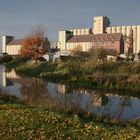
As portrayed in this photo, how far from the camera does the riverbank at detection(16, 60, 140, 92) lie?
34.9m

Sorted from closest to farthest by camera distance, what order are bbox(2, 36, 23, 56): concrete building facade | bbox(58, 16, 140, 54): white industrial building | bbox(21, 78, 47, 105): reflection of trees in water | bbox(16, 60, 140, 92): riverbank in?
bbox(21, 78, 47, 105): reflection of trees in water → bbox(16, 60, 140, 92): riverbank → bbox(58, 16, 140, 54): white industrial building → bbox(2, 36, 23, 56): concrete building facade

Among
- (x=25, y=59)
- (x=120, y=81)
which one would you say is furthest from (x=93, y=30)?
(x=120, y=81)

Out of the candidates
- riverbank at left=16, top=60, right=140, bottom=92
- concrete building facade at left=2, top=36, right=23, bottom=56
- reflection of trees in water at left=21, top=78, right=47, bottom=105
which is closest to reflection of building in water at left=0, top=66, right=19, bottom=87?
riverbank at left=16, top=60, right=140, bottom=92

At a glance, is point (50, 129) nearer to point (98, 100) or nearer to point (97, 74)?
point (98, 100)

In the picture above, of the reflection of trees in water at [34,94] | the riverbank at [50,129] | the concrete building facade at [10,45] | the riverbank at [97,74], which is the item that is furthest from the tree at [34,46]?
the concrete building facade at [10,45]

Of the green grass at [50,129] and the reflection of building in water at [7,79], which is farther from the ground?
the green grass at [50,129]

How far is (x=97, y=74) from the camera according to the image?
3856 centimetres

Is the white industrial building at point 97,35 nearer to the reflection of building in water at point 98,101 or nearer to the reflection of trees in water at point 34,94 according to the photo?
the reflection of trees in water at point 34,94

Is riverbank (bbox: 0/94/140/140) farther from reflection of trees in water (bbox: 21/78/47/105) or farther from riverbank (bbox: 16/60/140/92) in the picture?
riverbank (bbox: 16/60/140/92)

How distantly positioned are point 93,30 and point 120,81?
135m

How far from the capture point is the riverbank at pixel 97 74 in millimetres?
34938

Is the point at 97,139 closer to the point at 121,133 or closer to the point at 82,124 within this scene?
the point at 121,133

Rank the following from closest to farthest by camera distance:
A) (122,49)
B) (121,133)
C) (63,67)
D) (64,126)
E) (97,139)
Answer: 1. (97,139)
2. (121,133)
3. (64,126)
4. (63,67)
5. (122,49)

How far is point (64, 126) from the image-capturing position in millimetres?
11344
